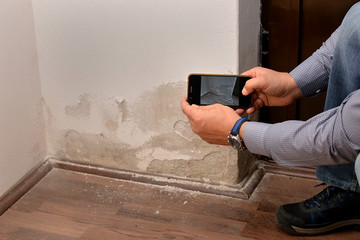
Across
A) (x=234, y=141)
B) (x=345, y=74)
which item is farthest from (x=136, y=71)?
(x=345, y=74)

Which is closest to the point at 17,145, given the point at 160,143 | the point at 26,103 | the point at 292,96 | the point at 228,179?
the point at 26,103

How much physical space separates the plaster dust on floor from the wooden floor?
0.08 meters

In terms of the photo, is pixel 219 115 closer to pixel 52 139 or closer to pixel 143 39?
pixel 143 39

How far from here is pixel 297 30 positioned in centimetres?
159

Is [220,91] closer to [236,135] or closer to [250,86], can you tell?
[250,86]

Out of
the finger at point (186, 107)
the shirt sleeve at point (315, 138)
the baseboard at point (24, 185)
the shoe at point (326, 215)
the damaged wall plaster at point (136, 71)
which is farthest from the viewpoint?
the baseboard at point (24, 185)

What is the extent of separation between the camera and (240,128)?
44.2 inches

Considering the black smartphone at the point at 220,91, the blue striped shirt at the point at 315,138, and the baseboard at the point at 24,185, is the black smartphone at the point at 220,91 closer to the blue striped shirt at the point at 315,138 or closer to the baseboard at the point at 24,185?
the blue striped shirt at the point at 315,138

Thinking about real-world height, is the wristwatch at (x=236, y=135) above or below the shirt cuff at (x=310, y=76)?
below

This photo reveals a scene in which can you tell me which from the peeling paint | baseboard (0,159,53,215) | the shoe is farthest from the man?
baseboard (0,159,53,215)

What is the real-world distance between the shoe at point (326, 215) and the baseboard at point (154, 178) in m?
0.23

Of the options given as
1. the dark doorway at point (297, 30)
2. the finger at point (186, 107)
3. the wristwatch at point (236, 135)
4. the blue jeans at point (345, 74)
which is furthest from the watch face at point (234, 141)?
the dark doorway at point (297, 30)

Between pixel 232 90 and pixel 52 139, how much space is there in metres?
0.86

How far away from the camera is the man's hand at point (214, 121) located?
1.14 meters
